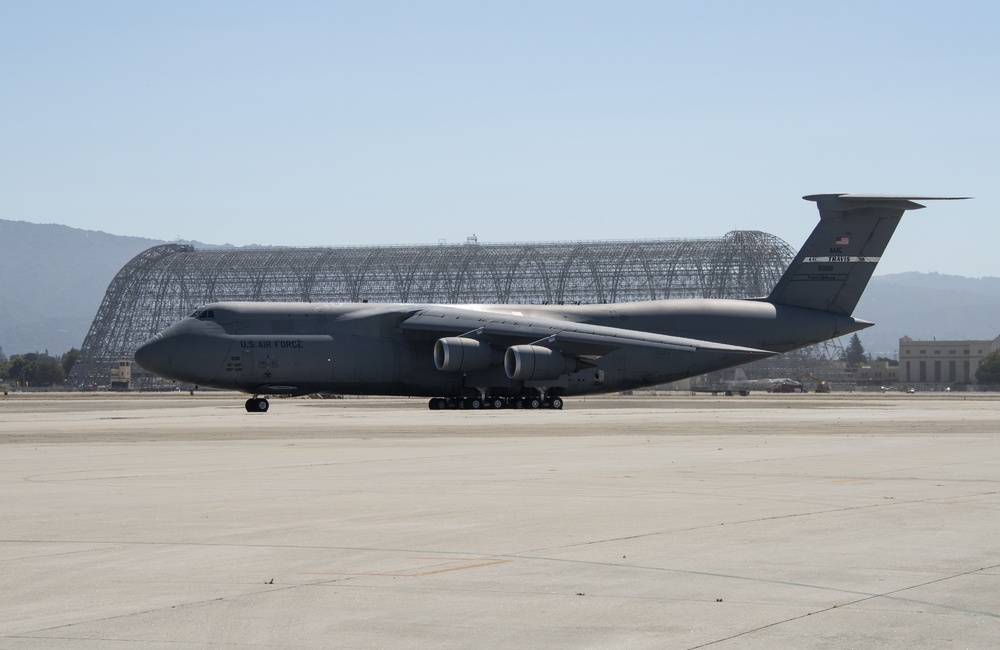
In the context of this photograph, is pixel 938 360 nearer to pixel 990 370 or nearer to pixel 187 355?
pixel 990 370

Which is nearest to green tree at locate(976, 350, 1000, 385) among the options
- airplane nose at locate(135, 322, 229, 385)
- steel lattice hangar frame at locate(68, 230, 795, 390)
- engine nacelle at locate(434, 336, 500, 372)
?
steel lattice hangar frame at locate(68, 230, 795, 390)

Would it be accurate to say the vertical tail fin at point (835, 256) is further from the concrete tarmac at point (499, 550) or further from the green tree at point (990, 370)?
the green tree at point (990, 370)

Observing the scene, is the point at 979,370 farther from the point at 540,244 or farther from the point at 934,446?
the point at 934,446

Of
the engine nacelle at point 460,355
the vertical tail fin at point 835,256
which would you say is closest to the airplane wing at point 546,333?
the engine nacelle at point 460,355

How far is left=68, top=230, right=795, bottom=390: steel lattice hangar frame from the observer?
118m

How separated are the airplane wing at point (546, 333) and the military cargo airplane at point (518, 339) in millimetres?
57

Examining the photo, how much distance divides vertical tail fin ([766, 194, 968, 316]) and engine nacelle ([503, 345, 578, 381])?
44.0 ft

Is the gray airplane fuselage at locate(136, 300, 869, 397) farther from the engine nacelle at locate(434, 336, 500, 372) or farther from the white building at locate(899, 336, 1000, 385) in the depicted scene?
the white building at locate(899, 336, 1000, 385)

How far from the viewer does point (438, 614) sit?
8.52m

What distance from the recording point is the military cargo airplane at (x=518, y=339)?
49.7 meters

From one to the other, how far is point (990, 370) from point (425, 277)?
81.5 m

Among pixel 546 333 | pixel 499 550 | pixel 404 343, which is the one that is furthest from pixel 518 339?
pixel 499 550

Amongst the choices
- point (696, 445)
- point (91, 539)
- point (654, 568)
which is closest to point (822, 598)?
point (654, 568)

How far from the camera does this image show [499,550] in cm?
1134
